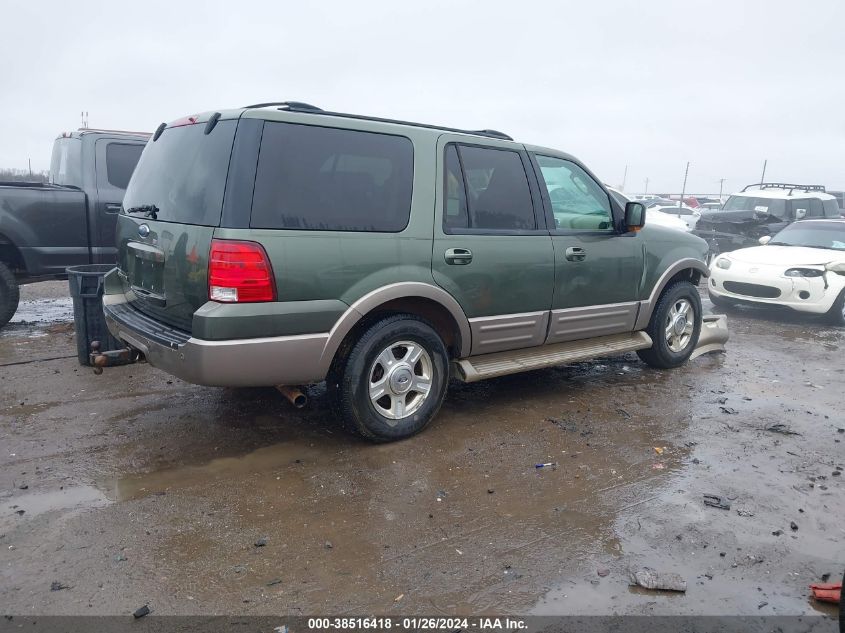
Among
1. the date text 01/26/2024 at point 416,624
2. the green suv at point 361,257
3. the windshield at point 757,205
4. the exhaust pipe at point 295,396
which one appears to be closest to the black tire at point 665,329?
the green suv at point 361,257

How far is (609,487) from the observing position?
369 centimetres

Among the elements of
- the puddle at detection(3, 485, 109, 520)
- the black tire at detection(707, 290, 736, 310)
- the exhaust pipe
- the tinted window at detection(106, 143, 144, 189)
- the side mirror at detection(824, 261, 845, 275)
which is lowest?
the puddle at detection(3, 485, 109, 520)

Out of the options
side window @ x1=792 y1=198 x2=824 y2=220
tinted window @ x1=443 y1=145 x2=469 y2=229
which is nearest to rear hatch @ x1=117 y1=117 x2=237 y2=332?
tinted window @ x1=443 y1=145 x2=469 y2=229

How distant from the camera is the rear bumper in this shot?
3393 millimetres

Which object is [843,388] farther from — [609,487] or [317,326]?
[317,326]

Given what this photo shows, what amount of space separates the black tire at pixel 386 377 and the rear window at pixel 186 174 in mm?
1133

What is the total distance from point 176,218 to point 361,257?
1.08m

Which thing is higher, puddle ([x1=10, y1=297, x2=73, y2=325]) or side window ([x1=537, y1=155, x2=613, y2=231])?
side window ([x1=537, y1=155, x2=613, y2=231])

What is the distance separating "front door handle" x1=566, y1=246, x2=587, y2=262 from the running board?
0.68m

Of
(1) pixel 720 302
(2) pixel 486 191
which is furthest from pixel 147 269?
(1) pixel 720 302

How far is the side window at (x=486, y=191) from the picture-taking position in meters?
4.30

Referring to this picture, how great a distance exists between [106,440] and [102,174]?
3.76 metres

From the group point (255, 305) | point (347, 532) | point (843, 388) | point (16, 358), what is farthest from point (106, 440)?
point (843, 388)

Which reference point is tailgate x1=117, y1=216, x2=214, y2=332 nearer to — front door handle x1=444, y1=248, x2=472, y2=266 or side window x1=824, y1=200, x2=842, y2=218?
front door handle x1=444, y1=248, x2=472, y2=266
